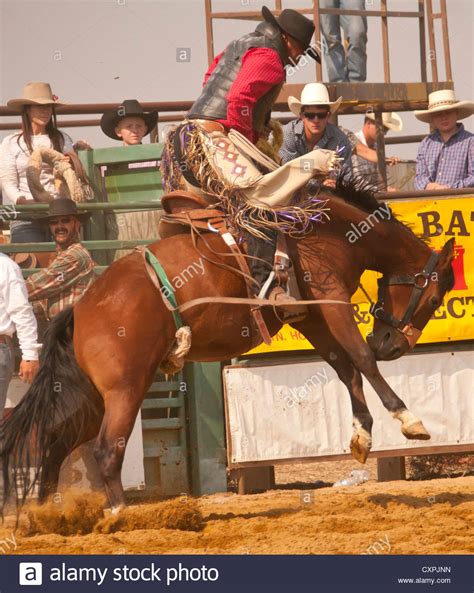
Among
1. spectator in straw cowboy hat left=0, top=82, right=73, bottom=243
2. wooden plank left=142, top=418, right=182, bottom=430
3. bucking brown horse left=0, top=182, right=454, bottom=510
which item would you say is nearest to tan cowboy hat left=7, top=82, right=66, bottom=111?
spectator in straw cowboy hat left=0, top=82, right=73, bottom=243

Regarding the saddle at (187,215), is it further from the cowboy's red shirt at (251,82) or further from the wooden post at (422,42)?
the wooden post at (422,42)

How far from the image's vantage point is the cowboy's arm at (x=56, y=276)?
31.2ft

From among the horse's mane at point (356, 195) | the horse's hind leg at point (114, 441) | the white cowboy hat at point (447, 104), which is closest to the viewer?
the horse's hind leg at point (114, 441)

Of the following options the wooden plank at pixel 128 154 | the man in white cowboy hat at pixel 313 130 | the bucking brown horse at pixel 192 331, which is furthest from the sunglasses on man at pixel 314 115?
the bucking brown horse at pixel 192 331

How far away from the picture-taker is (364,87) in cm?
1145

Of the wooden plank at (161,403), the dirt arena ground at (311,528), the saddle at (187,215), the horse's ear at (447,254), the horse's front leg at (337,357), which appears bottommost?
the dirt arena ground at (311,528)

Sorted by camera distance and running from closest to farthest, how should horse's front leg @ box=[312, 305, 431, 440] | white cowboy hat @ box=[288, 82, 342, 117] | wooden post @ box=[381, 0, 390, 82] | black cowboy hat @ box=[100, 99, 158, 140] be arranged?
horse's front leg @ box=[312, 305, 431, 440] < white cowboy hat @ box=[288, 82, 342, 117] < black cowboy hat @ box=[100, 99, 158, 140] < wooden post @ box=[381, 0, 390, 82]

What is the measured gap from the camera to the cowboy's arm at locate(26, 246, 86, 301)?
9.50 metres

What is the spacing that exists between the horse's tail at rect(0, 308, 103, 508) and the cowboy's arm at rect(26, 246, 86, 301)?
1.66 meters

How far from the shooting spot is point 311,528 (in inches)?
295

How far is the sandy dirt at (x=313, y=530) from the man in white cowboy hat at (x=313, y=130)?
9.06 ft

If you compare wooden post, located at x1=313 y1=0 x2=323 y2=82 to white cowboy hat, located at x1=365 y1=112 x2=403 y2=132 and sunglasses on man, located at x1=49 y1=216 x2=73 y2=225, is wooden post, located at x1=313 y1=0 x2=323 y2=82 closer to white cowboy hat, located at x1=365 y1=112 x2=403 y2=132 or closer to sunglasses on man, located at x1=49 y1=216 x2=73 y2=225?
white cowboy hat, located at x1=365 y1=112 x2=403 y2=132
